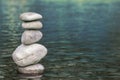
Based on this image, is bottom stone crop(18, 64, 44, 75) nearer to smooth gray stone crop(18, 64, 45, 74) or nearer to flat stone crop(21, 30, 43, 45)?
smooth gray stone crop(18, 64, 45, 74)

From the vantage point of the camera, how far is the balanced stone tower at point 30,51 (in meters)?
31.3

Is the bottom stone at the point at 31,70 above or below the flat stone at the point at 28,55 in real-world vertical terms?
below

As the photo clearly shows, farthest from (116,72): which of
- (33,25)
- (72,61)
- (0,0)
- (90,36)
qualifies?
(0,0)

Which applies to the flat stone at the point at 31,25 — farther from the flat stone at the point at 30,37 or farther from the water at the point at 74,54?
the water at the point at 74,54

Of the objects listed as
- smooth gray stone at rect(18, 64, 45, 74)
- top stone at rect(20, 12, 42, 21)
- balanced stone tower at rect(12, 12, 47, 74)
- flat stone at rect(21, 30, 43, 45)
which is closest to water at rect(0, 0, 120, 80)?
smooth gray stone at rect(18, 64, 45, 74)

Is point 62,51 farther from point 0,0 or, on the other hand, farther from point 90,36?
point 0,0

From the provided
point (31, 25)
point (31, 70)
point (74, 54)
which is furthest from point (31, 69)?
point (74, 54)

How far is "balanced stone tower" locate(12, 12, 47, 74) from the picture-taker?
31.3 meters

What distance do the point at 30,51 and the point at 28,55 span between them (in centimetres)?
45

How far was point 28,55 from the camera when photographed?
3134 centimetres

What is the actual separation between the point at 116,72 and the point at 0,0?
13175 centimetres

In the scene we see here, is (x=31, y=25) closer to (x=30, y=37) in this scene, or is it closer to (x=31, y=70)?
(x=30, y=37)

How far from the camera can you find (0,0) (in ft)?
524

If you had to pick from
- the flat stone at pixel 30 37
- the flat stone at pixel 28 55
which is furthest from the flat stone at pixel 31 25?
the flat stone at pixel 28 55
